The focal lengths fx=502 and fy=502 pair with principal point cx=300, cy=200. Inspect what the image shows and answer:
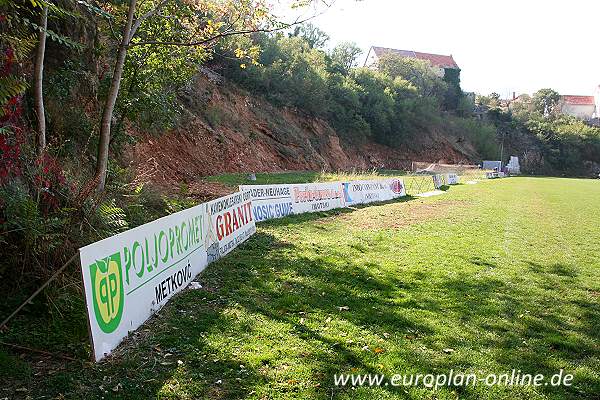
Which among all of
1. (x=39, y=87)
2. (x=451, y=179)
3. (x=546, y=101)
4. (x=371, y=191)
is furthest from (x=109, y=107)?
(x=546, y=101)

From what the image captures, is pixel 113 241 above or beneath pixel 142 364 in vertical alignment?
above

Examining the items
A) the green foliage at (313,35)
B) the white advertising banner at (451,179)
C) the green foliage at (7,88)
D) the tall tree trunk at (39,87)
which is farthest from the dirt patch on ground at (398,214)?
the green foliage at (313,35)

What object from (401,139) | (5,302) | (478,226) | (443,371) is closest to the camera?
(443,371)

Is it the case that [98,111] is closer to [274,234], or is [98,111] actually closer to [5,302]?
[274,234]

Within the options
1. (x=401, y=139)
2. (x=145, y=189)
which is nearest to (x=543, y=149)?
(x=401, y=139)

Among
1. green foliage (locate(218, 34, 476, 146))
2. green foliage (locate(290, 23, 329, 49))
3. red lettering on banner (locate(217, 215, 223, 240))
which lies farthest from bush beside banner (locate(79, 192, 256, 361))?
green foliage (locate(290, 23, 329, 49))

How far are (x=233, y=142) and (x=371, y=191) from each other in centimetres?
1362

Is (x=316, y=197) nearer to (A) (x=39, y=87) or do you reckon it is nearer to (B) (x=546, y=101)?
(A) (x=39, y=87)

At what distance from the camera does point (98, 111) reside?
506 inches

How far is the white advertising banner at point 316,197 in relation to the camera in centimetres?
1725

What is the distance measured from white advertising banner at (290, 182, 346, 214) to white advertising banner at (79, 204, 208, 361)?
9082 millimetres

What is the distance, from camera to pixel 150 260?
21.1 feet

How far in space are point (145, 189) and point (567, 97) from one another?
158506 millimetres

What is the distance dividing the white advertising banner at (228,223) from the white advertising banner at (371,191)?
28.4ft
